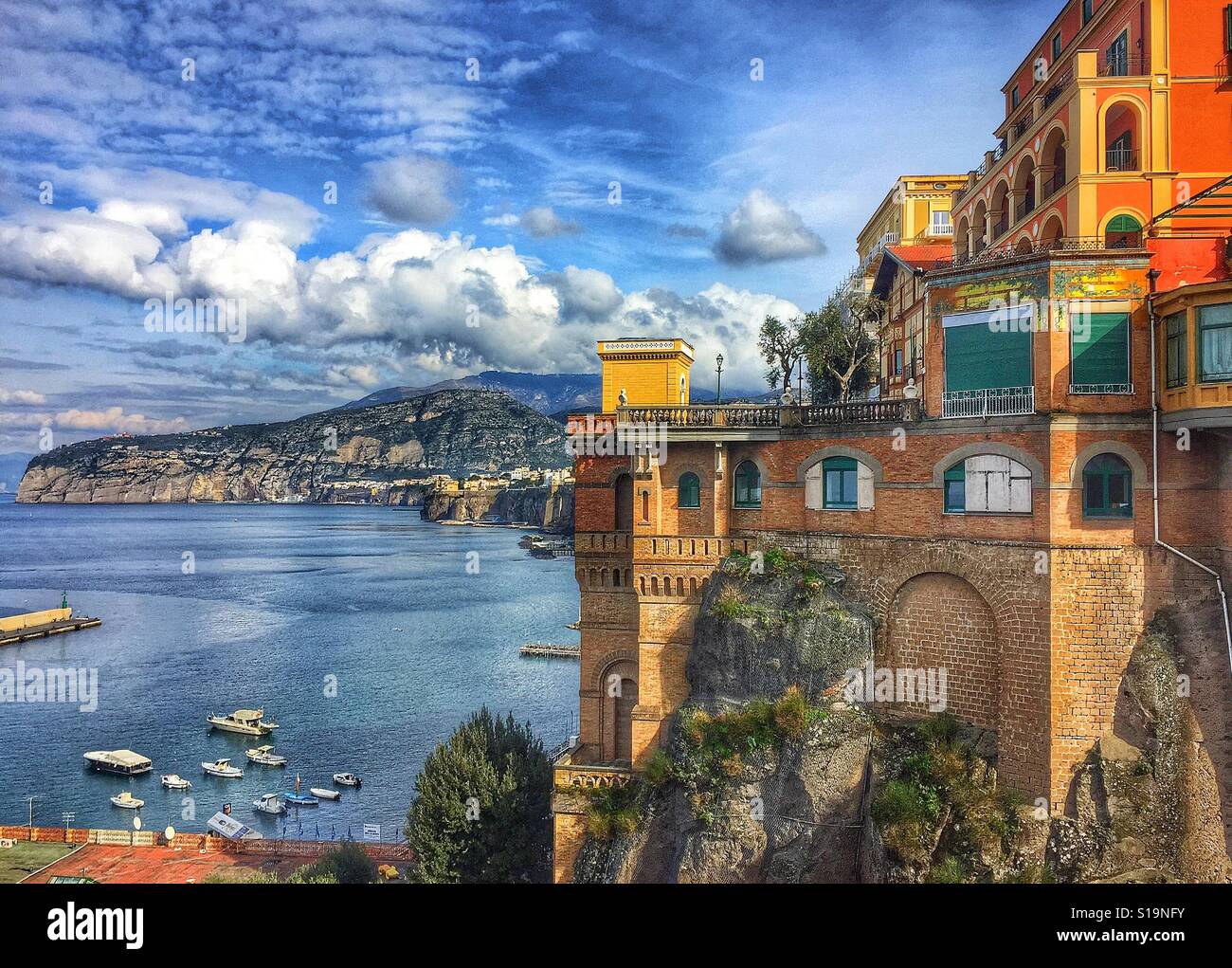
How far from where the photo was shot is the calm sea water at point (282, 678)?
6009 centimetres

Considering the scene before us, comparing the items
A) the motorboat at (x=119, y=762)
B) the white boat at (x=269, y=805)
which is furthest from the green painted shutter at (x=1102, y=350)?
the motorboat at (x=119, y=762)

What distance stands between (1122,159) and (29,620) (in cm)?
12199

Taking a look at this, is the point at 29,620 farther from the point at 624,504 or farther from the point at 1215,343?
the point at 1215,343

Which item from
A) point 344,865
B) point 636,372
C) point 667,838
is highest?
point 636,372

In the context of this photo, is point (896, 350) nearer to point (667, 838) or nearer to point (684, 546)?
point (684, 546)

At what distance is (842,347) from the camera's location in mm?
44344

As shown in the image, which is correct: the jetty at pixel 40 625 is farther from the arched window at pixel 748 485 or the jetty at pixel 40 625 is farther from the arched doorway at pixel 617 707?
the arched window at pixel 748 485

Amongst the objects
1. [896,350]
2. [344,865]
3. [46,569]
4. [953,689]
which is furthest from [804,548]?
[46,569]

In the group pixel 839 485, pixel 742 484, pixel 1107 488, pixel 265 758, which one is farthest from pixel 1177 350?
pixel 265 758

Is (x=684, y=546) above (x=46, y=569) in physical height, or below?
above

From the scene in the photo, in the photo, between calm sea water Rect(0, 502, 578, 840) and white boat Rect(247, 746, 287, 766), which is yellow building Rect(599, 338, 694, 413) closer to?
calm sea water Rect(0, 502, 578, 840)
